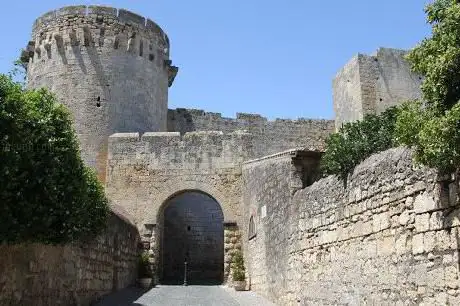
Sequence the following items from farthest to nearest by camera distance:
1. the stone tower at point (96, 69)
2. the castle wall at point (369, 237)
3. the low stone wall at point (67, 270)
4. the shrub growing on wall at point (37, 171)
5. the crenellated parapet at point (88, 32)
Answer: the crenellated parapet at point (88, 32) → the stone tower at point (96, 69) → the low stone wall at point (67, 270) → the shrub growing on wall at point (37, 171) → the castle wall at point (369, 237)

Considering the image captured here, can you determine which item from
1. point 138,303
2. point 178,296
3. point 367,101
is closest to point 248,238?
point 178,296

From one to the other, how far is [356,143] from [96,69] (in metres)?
14.7

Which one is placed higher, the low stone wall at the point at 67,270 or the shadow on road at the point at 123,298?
the low stone wall at the point at 67,270

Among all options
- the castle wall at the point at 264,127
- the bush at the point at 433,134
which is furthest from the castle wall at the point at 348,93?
the bush at the point at 433,134

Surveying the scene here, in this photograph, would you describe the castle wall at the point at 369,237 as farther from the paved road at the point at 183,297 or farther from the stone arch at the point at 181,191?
the stone arch at the point at 181,191

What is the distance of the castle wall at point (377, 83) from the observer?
23531mm

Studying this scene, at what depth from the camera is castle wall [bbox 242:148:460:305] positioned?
21.6ft

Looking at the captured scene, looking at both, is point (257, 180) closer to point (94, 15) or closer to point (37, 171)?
point (37, 171)

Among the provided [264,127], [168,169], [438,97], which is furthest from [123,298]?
[264,127]

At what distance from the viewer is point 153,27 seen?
77.7 ft

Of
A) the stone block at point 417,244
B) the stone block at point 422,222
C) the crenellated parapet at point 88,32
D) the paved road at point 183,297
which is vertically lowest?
the paved road at point 183,297

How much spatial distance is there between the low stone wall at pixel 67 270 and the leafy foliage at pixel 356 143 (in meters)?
5.38

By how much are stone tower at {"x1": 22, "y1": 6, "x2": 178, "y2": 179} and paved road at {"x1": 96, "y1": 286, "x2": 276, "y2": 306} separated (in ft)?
20.8

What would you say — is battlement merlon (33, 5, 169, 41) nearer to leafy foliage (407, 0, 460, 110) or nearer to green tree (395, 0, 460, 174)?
green tree (395, 0, 460, 174)
